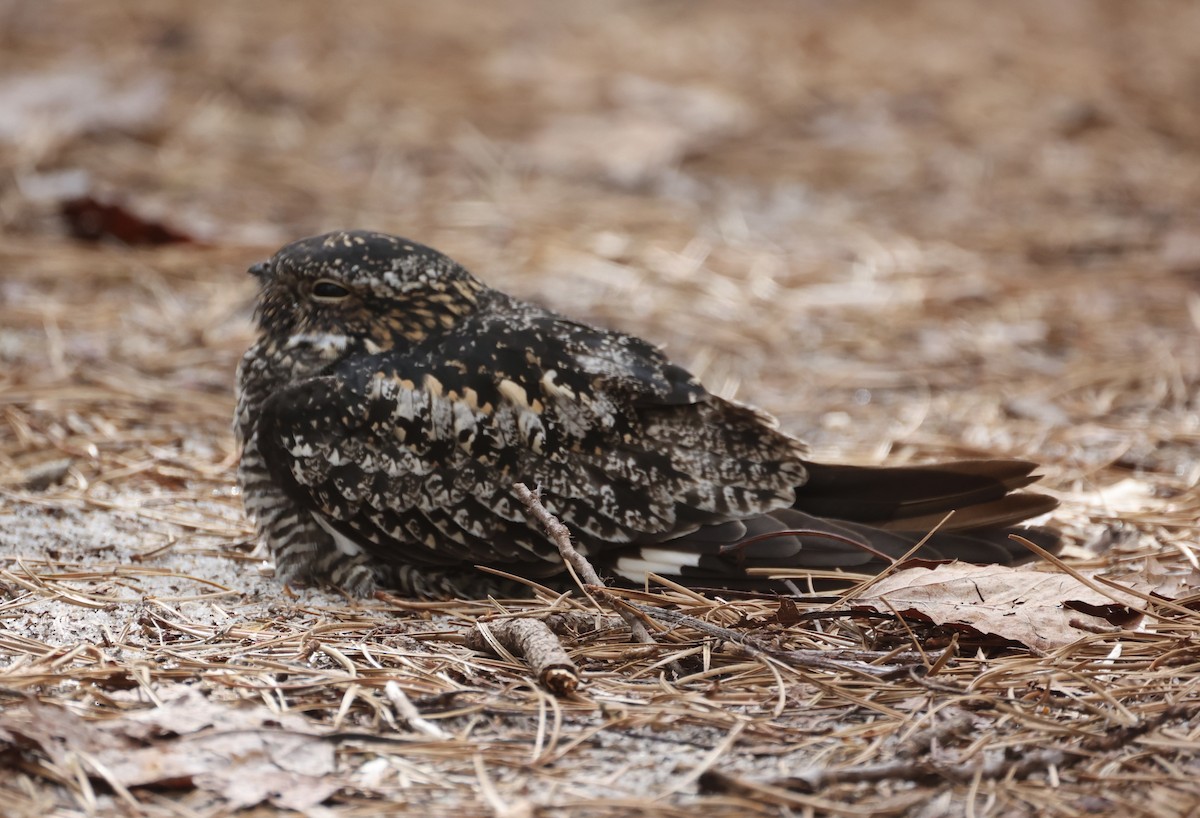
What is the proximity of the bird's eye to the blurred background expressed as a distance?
→ 34.9 inches

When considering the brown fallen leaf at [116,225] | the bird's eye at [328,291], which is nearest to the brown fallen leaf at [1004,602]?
the bird's eye at [328,291]

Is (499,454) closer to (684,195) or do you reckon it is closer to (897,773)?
(897,773)

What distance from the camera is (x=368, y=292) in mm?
2947

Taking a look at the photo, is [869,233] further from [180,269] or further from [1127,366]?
[180,269]

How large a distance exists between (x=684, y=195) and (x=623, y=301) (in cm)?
172

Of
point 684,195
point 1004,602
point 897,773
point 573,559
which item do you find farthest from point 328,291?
point 684,195

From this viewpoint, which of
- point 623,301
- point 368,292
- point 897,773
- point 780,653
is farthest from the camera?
point 623,301

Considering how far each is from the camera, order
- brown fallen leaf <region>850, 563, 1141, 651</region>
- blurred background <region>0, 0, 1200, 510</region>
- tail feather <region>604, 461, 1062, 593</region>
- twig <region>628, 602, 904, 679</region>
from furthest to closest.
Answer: blurred background <region>0, 0, 1200, 510</region> → tail feather <region>604, 461, 1062, 593</region> → brown fallen leaf <region>850, 563, 1141, 651</region> → twig <region>628, 602, 904, 679</region>

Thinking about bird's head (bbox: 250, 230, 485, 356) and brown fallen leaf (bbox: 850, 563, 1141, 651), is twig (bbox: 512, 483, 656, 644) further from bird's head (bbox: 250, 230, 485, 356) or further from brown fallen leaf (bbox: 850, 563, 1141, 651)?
bird's head (bbox: 250, 230, 485, 356)

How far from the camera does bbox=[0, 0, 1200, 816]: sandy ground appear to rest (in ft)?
6.61

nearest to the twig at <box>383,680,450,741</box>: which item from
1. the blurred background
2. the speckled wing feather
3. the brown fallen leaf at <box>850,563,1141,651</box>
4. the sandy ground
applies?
the sandy ground

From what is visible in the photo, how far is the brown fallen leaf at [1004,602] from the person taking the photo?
239 cm

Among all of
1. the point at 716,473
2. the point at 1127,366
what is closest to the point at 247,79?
the point at 1127,366

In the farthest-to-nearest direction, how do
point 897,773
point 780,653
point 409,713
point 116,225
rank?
point 116,225 < point 780,653 < point 409,713 < point 897,773
